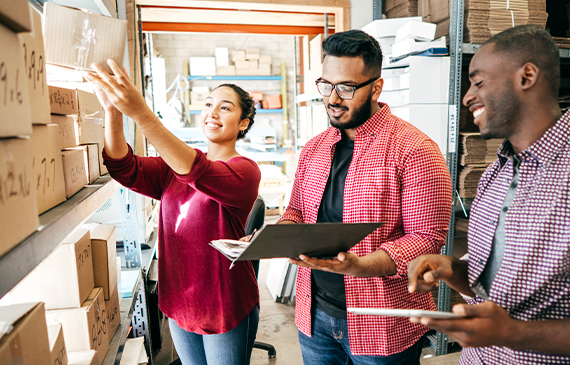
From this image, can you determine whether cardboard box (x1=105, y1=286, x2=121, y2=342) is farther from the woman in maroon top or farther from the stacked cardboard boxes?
the stacked cardboard boxes

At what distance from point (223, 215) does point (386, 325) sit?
672 mm

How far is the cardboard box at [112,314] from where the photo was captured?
4.52 feet

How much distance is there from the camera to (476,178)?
248cm

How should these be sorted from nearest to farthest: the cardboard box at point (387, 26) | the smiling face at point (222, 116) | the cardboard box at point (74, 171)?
1. the cardboard box at point (74, 171)
2. the smiling face at point (222, 116)
3. the cardboard box at point (387, 26)

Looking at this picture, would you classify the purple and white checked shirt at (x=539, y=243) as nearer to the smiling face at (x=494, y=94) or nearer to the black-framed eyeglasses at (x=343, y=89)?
the smiling face at (x=494, y=94)

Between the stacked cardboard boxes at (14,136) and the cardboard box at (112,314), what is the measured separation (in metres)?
0.86

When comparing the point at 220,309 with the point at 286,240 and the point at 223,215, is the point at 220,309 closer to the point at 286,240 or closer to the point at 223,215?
the point at 223,215

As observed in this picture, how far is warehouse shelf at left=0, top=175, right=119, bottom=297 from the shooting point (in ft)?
1.81

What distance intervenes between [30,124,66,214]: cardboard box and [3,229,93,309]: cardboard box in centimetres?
28

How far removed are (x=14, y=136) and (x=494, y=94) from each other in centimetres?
103

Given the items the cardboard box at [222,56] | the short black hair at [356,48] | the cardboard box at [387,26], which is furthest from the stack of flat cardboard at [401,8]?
the cardboard box at [222,56]

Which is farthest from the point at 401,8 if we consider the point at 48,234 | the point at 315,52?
the point at 48,234

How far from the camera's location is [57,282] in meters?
1.13

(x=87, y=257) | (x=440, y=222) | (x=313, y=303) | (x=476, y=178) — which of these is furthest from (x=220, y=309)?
(x=476, y=178)
